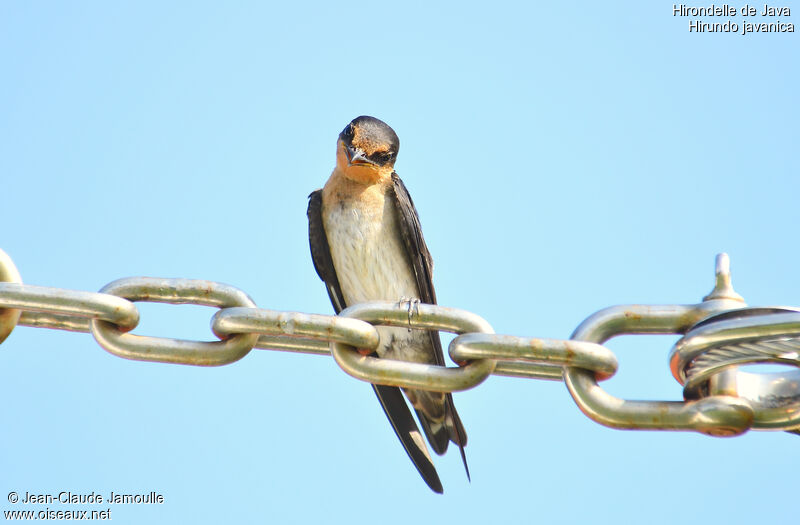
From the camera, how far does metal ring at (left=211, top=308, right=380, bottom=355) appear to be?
7.17 ft

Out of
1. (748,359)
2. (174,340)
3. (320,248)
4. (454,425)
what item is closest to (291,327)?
(174,340)

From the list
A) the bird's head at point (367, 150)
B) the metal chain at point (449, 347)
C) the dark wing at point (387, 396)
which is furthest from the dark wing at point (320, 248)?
the metal chain at point (449, 347)

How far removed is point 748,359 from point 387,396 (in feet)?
10.2

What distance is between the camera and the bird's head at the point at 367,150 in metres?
5.81

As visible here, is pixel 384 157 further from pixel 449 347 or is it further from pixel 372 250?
pixel 449 347

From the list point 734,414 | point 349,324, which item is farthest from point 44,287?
point 734,414

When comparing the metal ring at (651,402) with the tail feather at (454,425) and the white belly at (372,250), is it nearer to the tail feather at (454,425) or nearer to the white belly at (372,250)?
the tail feather at (454,425)

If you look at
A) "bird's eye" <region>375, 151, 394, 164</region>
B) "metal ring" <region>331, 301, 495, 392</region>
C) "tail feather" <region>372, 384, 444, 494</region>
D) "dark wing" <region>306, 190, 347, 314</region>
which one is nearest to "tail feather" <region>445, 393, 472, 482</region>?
"tail feather" <region>372, 384, 444, 494</region>

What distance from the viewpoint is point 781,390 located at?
2.11m

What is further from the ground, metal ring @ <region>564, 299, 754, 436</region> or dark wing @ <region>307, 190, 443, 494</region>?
dark wing @ <region>307, 190, 443, 494</region>

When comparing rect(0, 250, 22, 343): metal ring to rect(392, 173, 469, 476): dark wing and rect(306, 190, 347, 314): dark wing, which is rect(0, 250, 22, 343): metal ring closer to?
rect(392, 173, 469, 476): dark wing

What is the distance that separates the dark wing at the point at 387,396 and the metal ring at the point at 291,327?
2.26m

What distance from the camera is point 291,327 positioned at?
2180mm

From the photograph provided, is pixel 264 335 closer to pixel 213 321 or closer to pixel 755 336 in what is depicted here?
pixel 213 321
